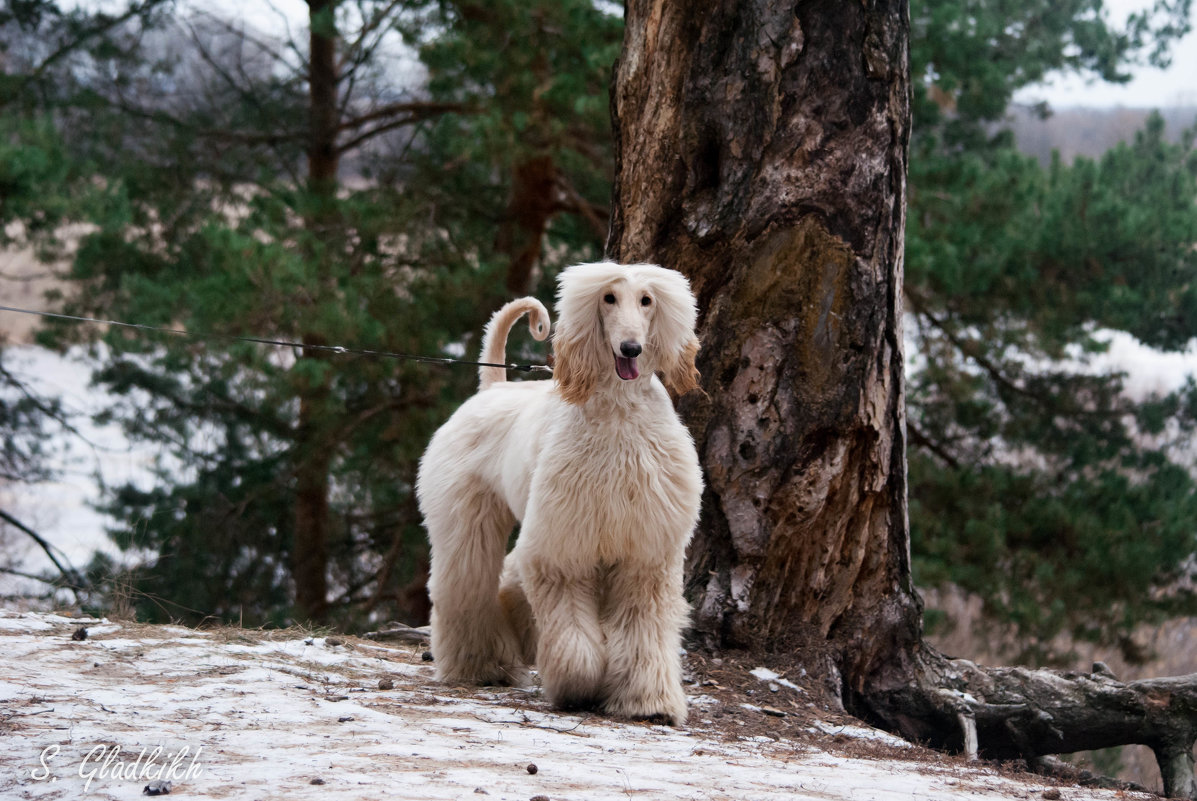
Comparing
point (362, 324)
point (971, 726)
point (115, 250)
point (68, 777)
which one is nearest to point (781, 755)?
point (971, 726)

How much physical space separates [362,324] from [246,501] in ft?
9.15

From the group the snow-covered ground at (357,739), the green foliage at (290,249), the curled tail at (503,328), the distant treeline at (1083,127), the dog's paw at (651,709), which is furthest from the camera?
the distant treeline at (1083,127)

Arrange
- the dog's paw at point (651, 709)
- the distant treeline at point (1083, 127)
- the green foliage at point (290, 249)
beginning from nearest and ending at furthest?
1. the dog's paw at point (651, 709)
2. the green foliage at point (290, 249)
3. the distant treeline at point (1083, 127)

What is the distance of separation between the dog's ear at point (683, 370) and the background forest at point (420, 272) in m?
4.97

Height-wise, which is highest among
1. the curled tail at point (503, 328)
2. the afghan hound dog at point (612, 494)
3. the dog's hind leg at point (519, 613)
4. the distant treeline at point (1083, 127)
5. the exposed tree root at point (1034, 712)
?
the distant treeline at point (1083, 127)

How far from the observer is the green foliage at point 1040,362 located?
9.70 m

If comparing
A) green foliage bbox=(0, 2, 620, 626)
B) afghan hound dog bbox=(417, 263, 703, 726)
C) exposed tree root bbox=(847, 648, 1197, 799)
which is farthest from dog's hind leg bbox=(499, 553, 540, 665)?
green foliage bbox=(0, 2, 620, 626)

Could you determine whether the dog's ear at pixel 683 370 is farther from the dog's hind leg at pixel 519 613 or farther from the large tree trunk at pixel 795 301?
the dog's hind leg at pixel 519 613

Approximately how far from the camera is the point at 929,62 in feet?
34.1

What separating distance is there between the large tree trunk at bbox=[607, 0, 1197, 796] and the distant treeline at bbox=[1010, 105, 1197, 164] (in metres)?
7.19

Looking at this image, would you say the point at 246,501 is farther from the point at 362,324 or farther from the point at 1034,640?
the point at 1034,640

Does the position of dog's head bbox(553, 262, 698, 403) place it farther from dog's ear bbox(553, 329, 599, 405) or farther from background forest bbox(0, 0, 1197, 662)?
background forest bbox(0, 0, 1197, 662)

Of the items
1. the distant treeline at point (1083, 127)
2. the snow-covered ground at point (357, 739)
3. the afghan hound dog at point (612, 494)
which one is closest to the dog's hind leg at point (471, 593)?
the snow-covered ground at point (357, 739)

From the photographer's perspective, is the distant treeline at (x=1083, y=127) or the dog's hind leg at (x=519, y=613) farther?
the distant treeline at (x=1083, y=127)
